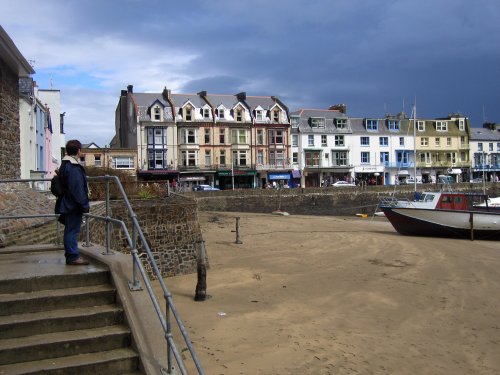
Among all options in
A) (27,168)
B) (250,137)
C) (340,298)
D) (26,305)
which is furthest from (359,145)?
(26,305)

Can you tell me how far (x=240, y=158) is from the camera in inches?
2302

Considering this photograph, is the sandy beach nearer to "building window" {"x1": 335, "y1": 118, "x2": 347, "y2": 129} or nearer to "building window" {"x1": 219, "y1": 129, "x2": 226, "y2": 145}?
"building window" {"x1": 219, "y1": 129, "x2": 226, "y2": 145}

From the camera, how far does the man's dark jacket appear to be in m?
5.78

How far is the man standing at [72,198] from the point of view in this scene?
228 inches

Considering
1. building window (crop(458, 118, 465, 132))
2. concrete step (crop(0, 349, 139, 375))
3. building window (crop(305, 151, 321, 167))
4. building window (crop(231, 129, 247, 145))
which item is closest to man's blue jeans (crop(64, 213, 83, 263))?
concrete step (crop(0, 349, 139, 375))

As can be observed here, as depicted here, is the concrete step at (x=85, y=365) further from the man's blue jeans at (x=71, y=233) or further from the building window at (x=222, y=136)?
the building window at (x=222, y=136)

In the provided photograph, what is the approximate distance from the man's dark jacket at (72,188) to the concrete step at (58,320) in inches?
52.6

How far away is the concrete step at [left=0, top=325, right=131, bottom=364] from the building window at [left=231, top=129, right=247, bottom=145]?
177ft

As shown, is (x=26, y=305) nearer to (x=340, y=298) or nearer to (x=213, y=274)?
(x=340, y=298)

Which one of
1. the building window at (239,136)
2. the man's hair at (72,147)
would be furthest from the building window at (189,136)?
the man's hair at (72,147)

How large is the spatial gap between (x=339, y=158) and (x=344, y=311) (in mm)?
55255

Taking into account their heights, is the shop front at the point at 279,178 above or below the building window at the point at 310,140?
below

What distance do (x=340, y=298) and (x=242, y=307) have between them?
7.97 ft

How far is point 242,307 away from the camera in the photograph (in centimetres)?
1038
